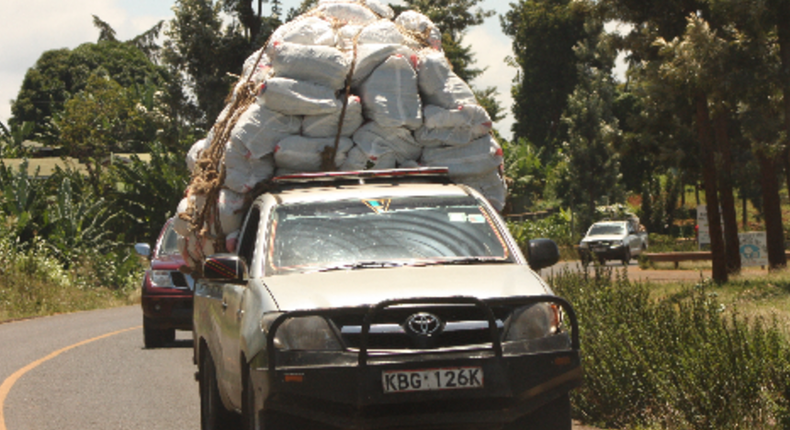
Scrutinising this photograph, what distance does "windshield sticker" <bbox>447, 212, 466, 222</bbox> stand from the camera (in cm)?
712

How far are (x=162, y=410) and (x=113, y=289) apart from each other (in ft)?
73.0

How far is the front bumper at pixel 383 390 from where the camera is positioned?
17.9 ft

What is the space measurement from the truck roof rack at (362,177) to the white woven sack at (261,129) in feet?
2.37

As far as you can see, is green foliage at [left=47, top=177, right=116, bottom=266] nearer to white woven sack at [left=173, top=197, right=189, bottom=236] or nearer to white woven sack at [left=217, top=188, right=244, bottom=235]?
white woven sack at [left=173, top=197, right=189, bottom=236]

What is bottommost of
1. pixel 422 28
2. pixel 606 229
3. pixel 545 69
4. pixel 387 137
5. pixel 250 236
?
pixel 606 229

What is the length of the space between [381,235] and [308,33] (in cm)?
282

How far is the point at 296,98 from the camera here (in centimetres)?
853

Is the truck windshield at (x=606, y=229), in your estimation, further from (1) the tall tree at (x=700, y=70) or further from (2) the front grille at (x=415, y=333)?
(2) the front grille at (x=415, y=333)

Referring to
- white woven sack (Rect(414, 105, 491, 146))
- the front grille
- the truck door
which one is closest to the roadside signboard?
white woven sack (Rect(414, 105, 491, 146))

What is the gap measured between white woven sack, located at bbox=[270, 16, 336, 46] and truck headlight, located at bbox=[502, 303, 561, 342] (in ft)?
13.0

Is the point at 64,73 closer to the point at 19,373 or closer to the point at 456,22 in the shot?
the point at 456,22

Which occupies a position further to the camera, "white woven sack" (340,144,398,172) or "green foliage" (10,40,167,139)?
"green foliage" (10,40,167,139)

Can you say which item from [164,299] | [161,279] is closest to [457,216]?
[164,299]

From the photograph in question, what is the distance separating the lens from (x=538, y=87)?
70.9 m
